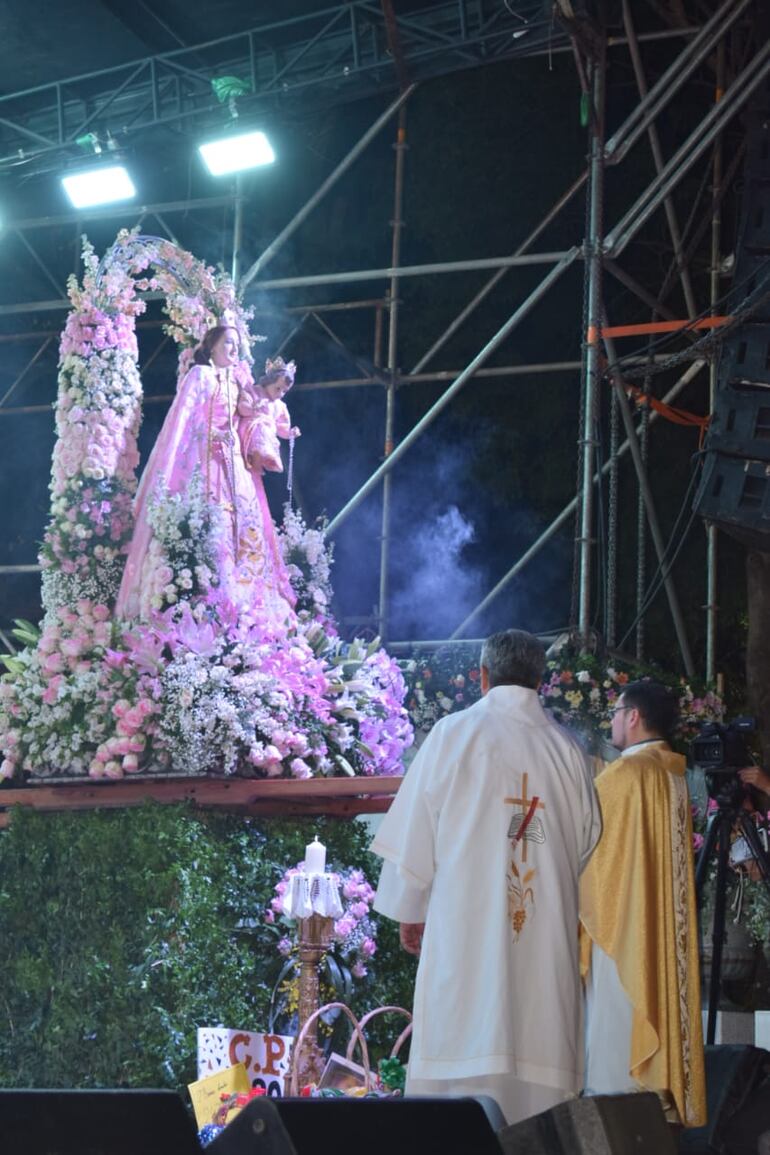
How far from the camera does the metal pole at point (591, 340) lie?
23.9 ft

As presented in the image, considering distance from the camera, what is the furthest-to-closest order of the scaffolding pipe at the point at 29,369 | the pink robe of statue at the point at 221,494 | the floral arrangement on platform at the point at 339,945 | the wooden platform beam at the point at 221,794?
the scaffolding pipe at the point at 29,369 < the pink robe of statue at the point at 221,494 < the wooden platform beam at the point at 221,794 < the floral arrangement on platform at the point at 339,945

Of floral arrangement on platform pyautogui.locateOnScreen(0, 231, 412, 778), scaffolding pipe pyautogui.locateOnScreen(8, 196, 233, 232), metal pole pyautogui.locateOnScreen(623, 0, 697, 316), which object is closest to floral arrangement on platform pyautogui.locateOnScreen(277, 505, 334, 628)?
floral arrangement on platform pyautogui.locateOnScreen(0, 231, 412, 778)

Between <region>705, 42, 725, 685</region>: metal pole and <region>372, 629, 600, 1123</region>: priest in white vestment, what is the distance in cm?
436

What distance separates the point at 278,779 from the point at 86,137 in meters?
5.55

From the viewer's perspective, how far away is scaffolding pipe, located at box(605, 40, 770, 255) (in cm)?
755

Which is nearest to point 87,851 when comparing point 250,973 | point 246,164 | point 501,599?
point 250,973

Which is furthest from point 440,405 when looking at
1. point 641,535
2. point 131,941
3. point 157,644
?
point 131,941

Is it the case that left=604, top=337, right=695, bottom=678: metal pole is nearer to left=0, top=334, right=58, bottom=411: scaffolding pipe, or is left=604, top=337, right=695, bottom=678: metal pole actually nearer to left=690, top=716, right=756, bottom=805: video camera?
left=690, top=716, right=756, bottom=805: video camera

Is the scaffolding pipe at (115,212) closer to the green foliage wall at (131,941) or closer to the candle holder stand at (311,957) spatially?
the green foliage wall at (131,941)

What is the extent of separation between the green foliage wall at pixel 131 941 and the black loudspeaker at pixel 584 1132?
228 cm

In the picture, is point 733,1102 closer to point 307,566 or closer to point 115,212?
point 307,566

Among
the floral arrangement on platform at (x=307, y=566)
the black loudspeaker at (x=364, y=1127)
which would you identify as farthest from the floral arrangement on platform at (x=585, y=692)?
the black loudspeaker at (x=364, y=1127)

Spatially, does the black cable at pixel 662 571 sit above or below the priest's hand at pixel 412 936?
→ above

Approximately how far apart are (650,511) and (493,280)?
5.62 ft
